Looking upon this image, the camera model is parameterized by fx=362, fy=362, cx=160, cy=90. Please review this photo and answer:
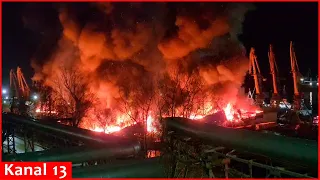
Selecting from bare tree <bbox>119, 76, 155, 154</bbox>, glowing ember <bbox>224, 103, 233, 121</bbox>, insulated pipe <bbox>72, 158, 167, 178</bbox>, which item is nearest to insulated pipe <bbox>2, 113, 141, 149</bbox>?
insulated pipe <bbox>72, 158, 167, 178</bbox>

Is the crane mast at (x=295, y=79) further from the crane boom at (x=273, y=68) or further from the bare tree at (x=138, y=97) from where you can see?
the bare tree at (x=138, y=97)

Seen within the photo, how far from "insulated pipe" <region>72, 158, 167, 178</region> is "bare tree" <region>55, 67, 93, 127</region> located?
2897cm

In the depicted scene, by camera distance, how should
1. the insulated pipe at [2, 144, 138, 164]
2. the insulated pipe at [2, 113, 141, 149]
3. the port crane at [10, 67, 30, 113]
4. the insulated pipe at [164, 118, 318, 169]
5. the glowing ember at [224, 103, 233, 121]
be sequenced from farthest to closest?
the port crane at [10, 67, 30, 113], the glowing ember at [224, 103, 233, 121], the insulated pipe at [2, 113, 141, 149], the insulated pipe at [2, 144, 138, 164], the insulated pipe at [164, 118, 318, 169]

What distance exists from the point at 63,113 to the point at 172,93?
1168 centimetres

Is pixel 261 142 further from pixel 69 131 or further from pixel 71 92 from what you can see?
pixel 71 92

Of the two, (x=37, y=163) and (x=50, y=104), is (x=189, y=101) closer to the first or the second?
(x=50, y=104)

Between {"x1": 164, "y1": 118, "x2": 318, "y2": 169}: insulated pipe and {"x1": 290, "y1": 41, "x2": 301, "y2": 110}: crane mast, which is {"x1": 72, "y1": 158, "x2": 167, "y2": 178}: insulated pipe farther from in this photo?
{"x1": 290, "y1": 41, "x2": 301, "y2": 110}: crane mast

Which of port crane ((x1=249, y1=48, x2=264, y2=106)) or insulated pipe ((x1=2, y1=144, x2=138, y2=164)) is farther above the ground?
port crane ((x1=249, y1=48, x2=264, y2=106))

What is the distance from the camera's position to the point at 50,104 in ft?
134

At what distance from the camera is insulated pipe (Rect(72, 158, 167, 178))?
8.41 meters

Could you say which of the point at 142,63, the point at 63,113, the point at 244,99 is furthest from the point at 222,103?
the point at 63,113

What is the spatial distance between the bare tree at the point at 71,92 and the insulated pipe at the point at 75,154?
26.8m

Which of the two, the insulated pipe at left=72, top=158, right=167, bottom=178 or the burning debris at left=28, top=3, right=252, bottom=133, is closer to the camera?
the insulated pipe at left=72, top=158, right=167, bottom=178

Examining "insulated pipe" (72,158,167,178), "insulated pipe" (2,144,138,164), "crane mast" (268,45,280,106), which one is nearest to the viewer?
"insulated pipe" (72,158,167,178)
